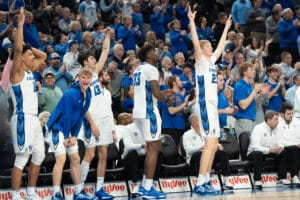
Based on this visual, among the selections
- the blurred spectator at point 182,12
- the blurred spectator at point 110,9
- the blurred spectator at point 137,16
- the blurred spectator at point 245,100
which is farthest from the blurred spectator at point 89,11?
the blurred spectator at point 245,100

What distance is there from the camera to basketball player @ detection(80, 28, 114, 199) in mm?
12203

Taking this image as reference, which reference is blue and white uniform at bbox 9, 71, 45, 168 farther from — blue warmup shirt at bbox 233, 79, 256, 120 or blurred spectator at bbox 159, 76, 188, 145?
blue warmup shirt at bbox 233, 79, 256, 120

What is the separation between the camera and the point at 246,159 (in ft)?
48.4

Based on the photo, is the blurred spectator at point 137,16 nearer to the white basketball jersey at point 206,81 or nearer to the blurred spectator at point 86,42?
the blurred spectator at point 86,42

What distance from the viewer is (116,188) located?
44.0ft

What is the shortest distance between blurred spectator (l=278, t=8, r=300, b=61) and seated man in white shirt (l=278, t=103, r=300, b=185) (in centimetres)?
710

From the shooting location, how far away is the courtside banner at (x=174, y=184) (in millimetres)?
13922

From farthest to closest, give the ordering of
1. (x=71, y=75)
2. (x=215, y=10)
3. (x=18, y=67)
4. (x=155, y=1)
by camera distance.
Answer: (x=215, y=10) → (x=155, y=1) → (x=71, y=75) → (x=18, y=67)

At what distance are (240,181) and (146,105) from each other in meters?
3.08

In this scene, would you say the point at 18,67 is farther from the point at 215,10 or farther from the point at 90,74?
the point at 215,10

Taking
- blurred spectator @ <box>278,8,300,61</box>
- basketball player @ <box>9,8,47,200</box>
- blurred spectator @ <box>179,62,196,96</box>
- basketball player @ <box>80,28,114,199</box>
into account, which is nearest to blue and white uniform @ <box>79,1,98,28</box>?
blurred spectator @ <box>278,8,300,61</box>

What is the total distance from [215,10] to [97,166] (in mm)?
13926

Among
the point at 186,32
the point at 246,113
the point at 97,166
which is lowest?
the point at 97,166

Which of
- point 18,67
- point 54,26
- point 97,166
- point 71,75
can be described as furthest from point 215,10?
point 18,67
